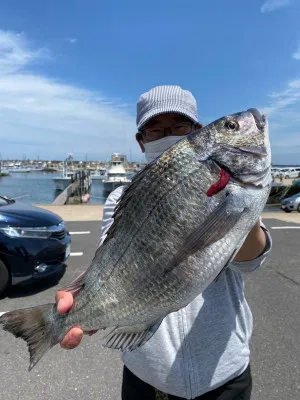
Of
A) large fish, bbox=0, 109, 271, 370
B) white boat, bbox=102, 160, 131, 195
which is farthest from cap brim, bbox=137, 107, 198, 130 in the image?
white boat, bbox=102, 160, 131, 195

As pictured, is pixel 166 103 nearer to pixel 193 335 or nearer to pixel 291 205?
pixel 193 335

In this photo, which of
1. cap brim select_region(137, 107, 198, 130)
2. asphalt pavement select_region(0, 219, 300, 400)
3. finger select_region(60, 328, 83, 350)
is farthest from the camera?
asphalt pavement select_region(0, 219, 300, 400)

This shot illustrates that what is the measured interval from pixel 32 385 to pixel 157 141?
2600 mm

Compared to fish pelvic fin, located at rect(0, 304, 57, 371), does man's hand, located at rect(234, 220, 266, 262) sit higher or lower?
higher

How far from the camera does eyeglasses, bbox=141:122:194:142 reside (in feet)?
6.13

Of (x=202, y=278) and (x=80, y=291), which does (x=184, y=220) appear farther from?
(x=80, y=291)

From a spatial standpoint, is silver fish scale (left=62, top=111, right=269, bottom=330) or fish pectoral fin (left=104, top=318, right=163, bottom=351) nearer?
silver fish scale (left=62, top=111, right=269, bottom=330)

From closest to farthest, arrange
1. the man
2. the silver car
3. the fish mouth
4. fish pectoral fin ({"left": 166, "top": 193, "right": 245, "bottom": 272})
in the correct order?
fish pectoral fin ({"left": 166, "top": 193, "right": 245, "bottom": 272})
the fish mouth
the man
the silver car

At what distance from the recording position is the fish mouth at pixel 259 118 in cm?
141

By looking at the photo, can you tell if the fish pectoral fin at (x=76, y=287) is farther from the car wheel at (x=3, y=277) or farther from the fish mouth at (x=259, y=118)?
the car wheel at (x=3, y=277)

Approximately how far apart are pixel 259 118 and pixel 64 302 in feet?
3.98

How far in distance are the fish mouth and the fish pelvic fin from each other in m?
1.30

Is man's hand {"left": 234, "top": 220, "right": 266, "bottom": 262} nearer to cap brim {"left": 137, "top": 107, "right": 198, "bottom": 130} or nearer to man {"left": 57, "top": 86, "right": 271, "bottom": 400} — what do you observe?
man {"left": 57, "top": 86, "right": 271, "bottom": 400}

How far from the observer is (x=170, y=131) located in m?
1.88
